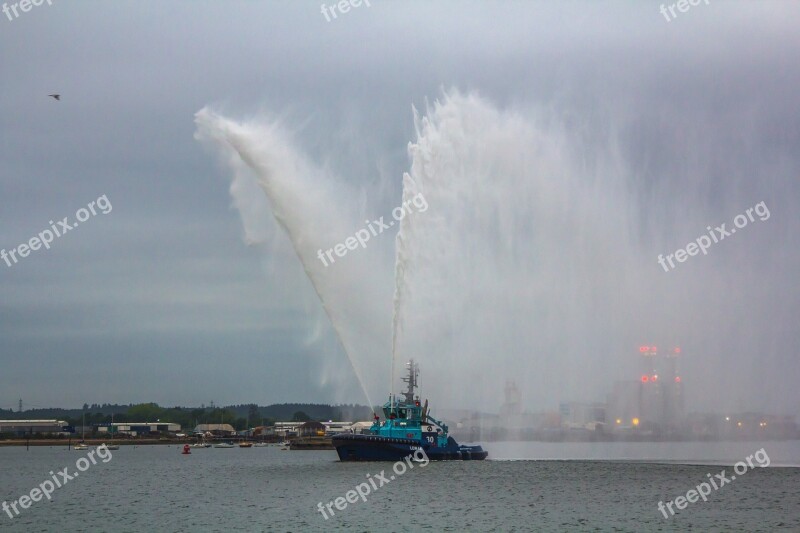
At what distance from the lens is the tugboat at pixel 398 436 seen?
2657 inches

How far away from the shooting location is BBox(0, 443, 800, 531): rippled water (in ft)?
129

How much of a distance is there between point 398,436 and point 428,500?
68.3 ft

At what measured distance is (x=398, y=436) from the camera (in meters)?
68.7

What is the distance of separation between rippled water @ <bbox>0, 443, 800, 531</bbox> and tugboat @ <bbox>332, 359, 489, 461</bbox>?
1207 millimetres

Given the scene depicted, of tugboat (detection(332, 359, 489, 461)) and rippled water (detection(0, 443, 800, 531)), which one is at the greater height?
tugboat (detection(332, 359, 489, 461))

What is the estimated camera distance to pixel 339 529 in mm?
37688

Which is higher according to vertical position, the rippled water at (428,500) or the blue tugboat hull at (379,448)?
the blue tugboat hull at (379,448)

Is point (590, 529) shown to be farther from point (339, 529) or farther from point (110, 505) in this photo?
point (110, 505)

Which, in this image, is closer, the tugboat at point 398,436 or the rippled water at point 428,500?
the rippled water at point 428,500

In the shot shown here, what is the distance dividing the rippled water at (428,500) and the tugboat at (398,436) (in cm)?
121

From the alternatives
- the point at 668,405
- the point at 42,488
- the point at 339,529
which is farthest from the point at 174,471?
the point at 668,405

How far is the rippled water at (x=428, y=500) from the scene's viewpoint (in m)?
39.3

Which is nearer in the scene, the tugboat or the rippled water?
the rippled water

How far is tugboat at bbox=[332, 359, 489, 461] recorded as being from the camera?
67.5 meters
